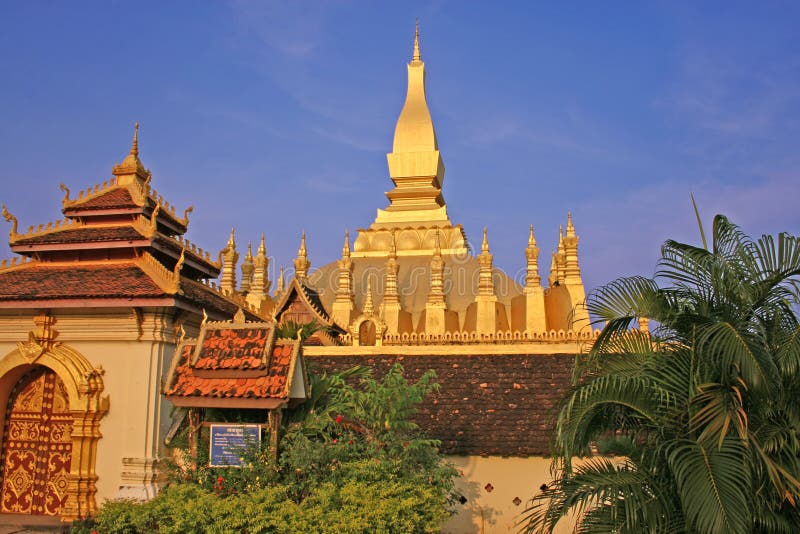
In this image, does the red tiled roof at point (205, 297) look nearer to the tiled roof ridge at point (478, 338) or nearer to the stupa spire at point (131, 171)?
the stupa spire at point (131, 171)

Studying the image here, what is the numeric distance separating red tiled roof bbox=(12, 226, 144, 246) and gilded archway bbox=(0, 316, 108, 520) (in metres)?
1.52

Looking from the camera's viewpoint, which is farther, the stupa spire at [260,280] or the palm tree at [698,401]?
the stupa spire at [260,280]

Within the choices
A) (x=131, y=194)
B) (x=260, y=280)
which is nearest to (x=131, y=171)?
(x=131, y=194)

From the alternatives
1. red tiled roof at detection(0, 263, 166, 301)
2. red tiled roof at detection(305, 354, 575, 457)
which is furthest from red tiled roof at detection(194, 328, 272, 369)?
red tiled roof at detection(305, 354, 575, 457)

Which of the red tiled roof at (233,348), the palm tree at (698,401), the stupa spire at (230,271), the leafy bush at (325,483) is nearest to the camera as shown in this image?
the palm tree at (698,401)

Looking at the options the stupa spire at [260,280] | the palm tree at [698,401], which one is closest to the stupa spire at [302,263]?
the stupa spire at [260,280]

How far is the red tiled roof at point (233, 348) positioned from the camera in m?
8.95

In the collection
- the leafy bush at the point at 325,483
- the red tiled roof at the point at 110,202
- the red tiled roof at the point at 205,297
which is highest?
the red tiled roof at the point at 110,202

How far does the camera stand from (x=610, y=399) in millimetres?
6770

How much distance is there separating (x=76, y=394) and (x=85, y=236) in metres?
2.80

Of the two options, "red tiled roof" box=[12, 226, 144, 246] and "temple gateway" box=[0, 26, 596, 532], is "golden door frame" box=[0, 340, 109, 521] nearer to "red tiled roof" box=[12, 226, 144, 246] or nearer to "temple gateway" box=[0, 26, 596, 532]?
"temple gateway" box=[0, 26, 596, 532]

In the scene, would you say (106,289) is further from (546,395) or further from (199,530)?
(546,395)

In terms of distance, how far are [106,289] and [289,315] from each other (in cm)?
842

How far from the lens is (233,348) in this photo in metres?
9.20
